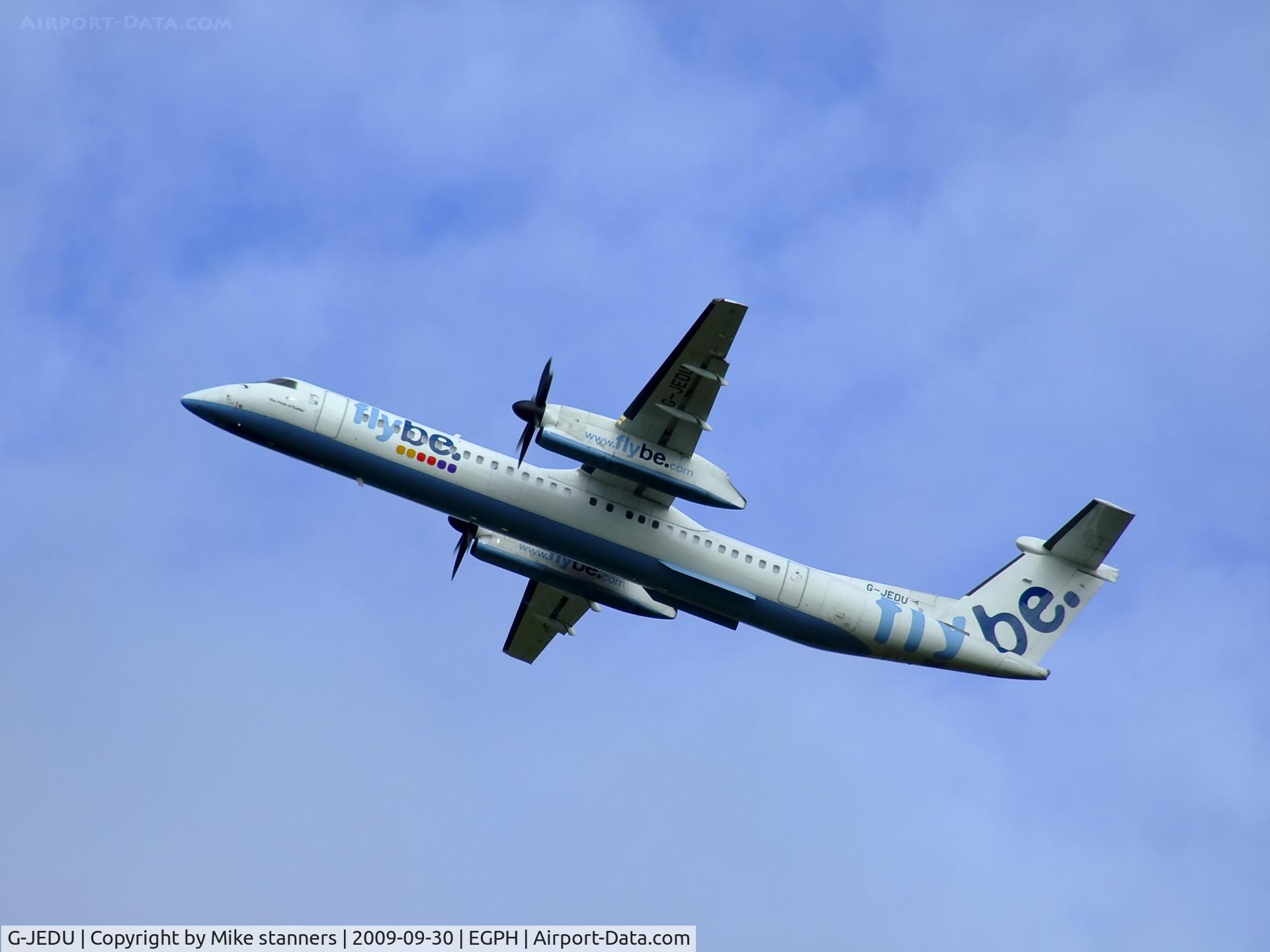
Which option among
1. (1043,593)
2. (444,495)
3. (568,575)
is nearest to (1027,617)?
(1043,593)

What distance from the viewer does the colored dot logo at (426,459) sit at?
36.4m

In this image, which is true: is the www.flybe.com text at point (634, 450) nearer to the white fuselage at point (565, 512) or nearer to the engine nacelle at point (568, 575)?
the white fuselage at point (565, 512)

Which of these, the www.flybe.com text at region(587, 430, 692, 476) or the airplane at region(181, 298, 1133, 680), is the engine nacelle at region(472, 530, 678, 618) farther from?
the www.flybe.com text at region(587, 430, 692, 476)

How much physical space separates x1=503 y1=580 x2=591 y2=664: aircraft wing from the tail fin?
1165cm

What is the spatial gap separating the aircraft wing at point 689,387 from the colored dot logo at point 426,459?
4.58 metres

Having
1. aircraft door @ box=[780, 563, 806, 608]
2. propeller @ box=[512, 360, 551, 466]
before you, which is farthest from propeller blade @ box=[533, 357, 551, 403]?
aircraft door @ box=[780, 563, 806, 608]

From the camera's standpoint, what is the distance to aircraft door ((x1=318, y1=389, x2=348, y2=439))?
3644cm

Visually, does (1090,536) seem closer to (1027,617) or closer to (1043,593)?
(1043,593)

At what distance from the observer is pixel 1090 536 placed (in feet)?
128

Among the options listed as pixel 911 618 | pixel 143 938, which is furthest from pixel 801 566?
pixel 143 938

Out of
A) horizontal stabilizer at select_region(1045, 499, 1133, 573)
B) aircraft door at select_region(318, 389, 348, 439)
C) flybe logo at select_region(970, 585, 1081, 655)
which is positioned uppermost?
horizontal stabilizer at select_region(1045, 499, 1133, 573)

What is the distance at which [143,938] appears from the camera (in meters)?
31.8

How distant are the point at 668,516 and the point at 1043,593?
436 inches

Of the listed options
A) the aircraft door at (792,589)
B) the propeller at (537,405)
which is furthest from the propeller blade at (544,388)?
the aircraft door at (792,589)
